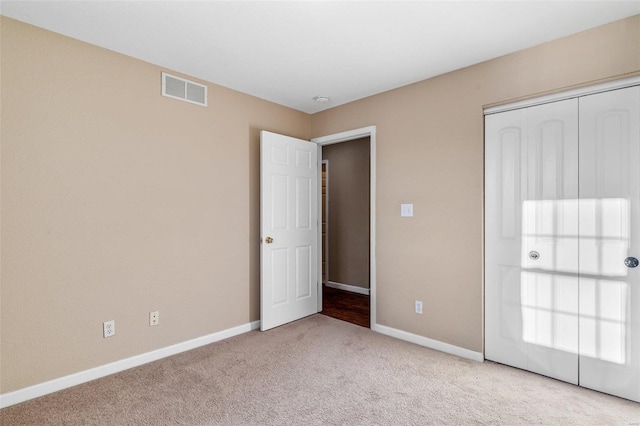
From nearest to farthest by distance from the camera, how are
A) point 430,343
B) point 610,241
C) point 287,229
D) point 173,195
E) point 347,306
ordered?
point 610,241
point 173,195
point 430,343
point 287,229
point 347,306

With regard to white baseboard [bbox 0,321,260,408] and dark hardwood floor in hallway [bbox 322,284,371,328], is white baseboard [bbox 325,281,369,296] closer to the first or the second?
dark hardwood floor in hallway [bbox 322,284,371,328]

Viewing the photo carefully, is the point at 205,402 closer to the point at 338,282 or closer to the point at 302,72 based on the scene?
the point at 302,72

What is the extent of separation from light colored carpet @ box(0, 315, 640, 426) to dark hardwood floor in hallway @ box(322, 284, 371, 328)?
96 cm

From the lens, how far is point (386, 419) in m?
2.02

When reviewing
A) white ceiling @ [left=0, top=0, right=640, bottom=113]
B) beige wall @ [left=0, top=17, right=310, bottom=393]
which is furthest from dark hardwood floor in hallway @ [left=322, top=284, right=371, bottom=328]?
white ceiling @ [left=0, top=0, right=640, bottom=113]

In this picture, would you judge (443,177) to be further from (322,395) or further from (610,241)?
(322,395)

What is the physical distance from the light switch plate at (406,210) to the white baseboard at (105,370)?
6.70ft

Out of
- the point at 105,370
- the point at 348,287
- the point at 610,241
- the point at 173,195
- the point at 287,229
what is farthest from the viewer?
the point at 348,287

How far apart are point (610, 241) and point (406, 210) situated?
1.54 metres

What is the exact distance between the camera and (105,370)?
254 centimetres

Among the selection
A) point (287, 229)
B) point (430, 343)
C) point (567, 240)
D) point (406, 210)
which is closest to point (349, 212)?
point (287, 229)

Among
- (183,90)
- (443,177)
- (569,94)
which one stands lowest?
(443,177)

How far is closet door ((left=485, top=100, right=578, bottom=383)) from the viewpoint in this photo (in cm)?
243

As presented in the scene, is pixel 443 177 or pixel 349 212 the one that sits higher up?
pixel 443 177
